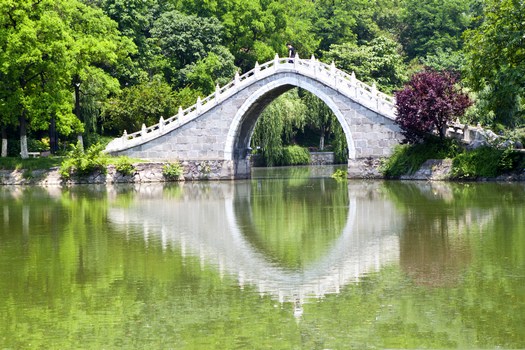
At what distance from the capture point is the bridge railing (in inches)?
1361

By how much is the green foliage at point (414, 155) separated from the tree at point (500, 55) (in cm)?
283

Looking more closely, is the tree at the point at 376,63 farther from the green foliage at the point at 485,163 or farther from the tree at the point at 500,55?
the tree at the point at 500,55

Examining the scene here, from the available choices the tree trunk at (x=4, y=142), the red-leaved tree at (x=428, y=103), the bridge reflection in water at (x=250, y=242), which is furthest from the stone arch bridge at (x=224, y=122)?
the bridge reflection in water at (x=250, y=242)

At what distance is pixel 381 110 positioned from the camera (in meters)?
34.2

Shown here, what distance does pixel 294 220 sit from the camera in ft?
64.7

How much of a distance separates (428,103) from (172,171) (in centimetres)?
1101

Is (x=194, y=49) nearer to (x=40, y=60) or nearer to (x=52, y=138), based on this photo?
(x=52, y=138)

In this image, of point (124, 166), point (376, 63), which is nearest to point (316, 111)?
point (376, 63)

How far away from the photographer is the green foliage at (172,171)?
120 feet

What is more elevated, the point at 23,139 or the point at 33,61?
A: the point at 33,61

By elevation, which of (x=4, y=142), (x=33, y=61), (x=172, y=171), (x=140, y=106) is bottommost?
(x=172, y=171)

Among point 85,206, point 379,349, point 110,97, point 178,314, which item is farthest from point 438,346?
point 110,97

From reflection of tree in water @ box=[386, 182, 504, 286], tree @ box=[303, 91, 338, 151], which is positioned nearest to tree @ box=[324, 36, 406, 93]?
tree @ box=[303, 91, 338, 151]

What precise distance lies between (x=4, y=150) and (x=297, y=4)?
97.9 ft
